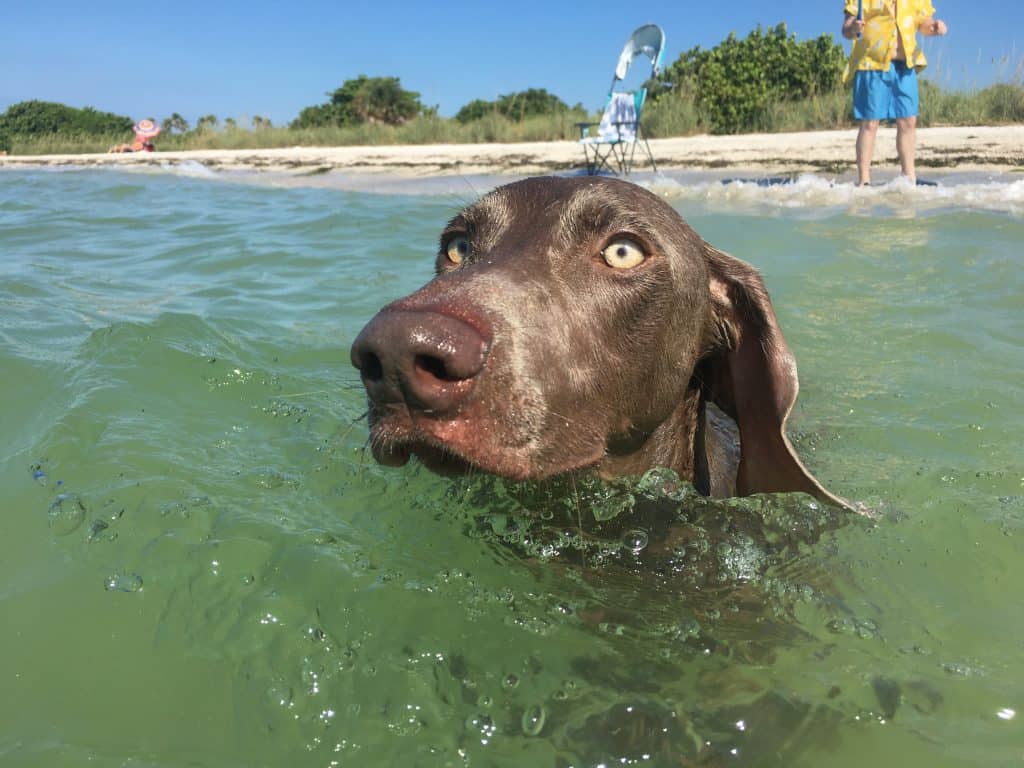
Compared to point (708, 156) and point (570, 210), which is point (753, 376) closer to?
point (570, 210)

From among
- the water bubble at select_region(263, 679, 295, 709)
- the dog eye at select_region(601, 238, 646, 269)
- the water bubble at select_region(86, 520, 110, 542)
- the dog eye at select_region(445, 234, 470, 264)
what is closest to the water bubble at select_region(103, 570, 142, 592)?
the water bubble at select_region(86, 520, 110, 542)

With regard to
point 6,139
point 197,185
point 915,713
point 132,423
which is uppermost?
point 6,139

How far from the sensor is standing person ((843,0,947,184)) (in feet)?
30.8

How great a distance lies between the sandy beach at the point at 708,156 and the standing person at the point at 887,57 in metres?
2.47

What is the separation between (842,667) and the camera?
2299mm

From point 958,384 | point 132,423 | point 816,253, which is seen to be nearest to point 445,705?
point 132,423

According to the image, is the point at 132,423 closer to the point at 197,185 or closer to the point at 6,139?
the point at 197,185

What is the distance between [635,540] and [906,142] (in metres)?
8.63

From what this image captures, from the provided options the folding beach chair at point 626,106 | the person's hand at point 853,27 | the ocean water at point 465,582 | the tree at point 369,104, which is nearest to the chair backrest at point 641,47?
the folding beach chair at point 626,106

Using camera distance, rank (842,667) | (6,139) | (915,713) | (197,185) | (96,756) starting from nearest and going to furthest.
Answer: (96,756) → (915,713) → (842,667) → (197,185) → (6,139)

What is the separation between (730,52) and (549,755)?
2439cm

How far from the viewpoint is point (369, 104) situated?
160 ft

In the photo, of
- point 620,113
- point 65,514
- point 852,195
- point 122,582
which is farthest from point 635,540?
point 620,113

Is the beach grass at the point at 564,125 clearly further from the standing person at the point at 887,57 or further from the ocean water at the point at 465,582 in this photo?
the ocean water at the point at 465,582
